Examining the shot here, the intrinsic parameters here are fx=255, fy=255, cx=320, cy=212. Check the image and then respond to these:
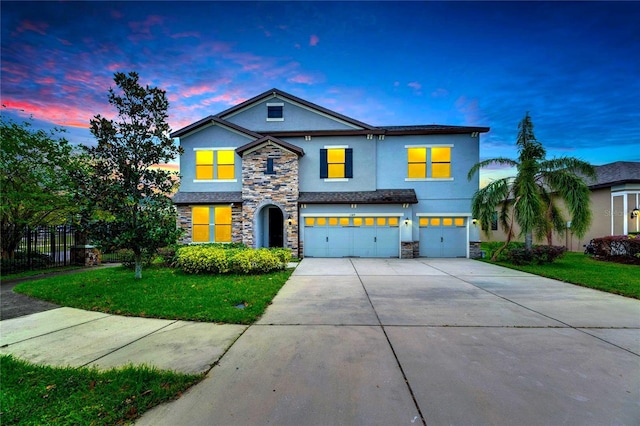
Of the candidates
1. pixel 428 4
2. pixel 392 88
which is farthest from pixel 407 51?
pixel 392 88

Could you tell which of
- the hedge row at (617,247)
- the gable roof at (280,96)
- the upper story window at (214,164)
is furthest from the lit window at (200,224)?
the hedge row at (617,247)

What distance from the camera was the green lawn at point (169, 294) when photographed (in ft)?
17.7

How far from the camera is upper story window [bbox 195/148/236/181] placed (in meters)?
15.8

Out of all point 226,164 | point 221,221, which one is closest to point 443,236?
point 221,221

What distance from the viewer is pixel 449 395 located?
280 centimetres

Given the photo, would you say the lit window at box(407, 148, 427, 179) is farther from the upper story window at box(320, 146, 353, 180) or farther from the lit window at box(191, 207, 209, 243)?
the lit window at box(191, 207, 209, 243)

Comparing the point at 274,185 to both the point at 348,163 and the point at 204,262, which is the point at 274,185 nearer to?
the point at 348,163

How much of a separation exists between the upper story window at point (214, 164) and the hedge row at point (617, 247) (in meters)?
21.3

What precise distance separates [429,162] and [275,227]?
1064 cm

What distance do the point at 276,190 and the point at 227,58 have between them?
280 inches

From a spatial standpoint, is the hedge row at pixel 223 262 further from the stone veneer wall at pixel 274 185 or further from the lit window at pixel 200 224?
the lit window at pixel 200 224

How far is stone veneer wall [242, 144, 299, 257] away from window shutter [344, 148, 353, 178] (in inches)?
121

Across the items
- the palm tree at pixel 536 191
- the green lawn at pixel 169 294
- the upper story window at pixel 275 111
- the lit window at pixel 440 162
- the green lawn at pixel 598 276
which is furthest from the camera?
the upper story window at pixel 275 111

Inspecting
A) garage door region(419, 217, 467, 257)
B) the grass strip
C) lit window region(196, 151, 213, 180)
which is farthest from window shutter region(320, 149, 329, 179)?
the grass strip
